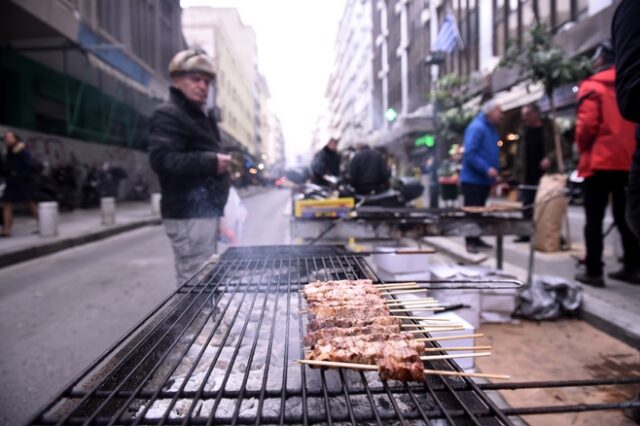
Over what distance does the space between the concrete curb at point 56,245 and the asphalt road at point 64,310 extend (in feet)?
0.58

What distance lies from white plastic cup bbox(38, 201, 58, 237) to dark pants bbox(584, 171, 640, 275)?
30.3 ft

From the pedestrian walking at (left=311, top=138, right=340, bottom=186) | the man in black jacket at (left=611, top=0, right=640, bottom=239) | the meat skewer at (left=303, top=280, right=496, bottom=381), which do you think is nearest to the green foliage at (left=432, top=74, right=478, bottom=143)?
the pedestrian walking at (left=311, top=138, right=340, bottom=186)

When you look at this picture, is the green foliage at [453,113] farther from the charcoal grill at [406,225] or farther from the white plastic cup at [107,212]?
the charcoal grill at [406,225]

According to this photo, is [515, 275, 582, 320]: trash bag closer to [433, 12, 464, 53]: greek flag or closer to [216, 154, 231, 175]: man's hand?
[216, 154, 231, 175]: man's hand

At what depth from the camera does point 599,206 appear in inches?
162

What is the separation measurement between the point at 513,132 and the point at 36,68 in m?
19.1

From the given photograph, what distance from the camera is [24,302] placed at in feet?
15.4

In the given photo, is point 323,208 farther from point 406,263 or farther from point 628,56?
point 628,56

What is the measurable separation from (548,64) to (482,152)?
9.33 feet

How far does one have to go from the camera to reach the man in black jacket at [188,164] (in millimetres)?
3146

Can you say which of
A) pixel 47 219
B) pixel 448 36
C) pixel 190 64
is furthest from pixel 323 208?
pixel 448 36

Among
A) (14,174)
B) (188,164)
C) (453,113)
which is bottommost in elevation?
(188,164)

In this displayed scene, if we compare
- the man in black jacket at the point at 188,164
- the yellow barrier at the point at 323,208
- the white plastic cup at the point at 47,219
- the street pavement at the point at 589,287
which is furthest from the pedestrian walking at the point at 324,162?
the white plastic cup at the point at 47,219

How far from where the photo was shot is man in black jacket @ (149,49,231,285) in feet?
10.3
